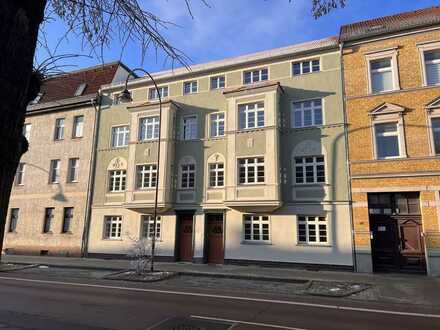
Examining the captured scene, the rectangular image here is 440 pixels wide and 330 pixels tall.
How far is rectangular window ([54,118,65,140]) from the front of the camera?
88.5ft

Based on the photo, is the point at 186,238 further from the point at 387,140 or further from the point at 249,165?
the point at 387,140

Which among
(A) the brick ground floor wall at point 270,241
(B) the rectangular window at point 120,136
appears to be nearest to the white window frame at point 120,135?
(B) the rectangular window at point 120,136

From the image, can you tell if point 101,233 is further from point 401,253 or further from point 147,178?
point 401,253

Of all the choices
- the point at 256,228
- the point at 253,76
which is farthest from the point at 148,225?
the point at 253,76

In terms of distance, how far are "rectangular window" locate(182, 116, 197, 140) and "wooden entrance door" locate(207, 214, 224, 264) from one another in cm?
544

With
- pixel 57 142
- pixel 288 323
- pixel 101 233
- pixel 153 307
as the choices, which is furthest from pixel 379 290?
pixel 57 142

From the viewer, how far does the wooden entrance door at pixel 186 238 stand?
2119 centimetres

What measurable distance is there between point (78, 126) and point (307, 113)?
56.3ft

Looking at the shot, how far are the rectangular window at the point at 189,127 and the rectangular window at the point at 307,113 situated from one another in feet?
21.4

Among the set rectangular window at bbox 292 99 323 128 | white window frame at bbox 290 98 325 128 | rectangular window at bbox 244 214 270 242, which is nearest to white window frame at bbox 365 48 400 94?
white window frame at bbox 290 98 325 128

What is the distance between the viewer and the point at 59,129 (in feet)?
89.0

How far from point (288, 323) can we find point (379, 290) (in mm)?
6552

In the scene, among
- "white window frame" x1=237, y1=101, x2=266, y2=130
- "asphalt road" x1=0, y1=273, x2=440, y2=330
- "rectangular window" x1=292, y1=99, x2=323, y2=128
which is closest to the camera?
"asphalt road" x1=0, y1=273, x2=440, y2=330

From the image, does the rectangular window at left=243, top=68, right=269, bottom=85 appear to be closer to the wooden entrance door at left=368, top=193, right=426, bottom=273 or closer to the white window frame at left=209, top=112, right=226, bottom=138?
the white window frame at left=209, top=112, right=226, bottom=138
